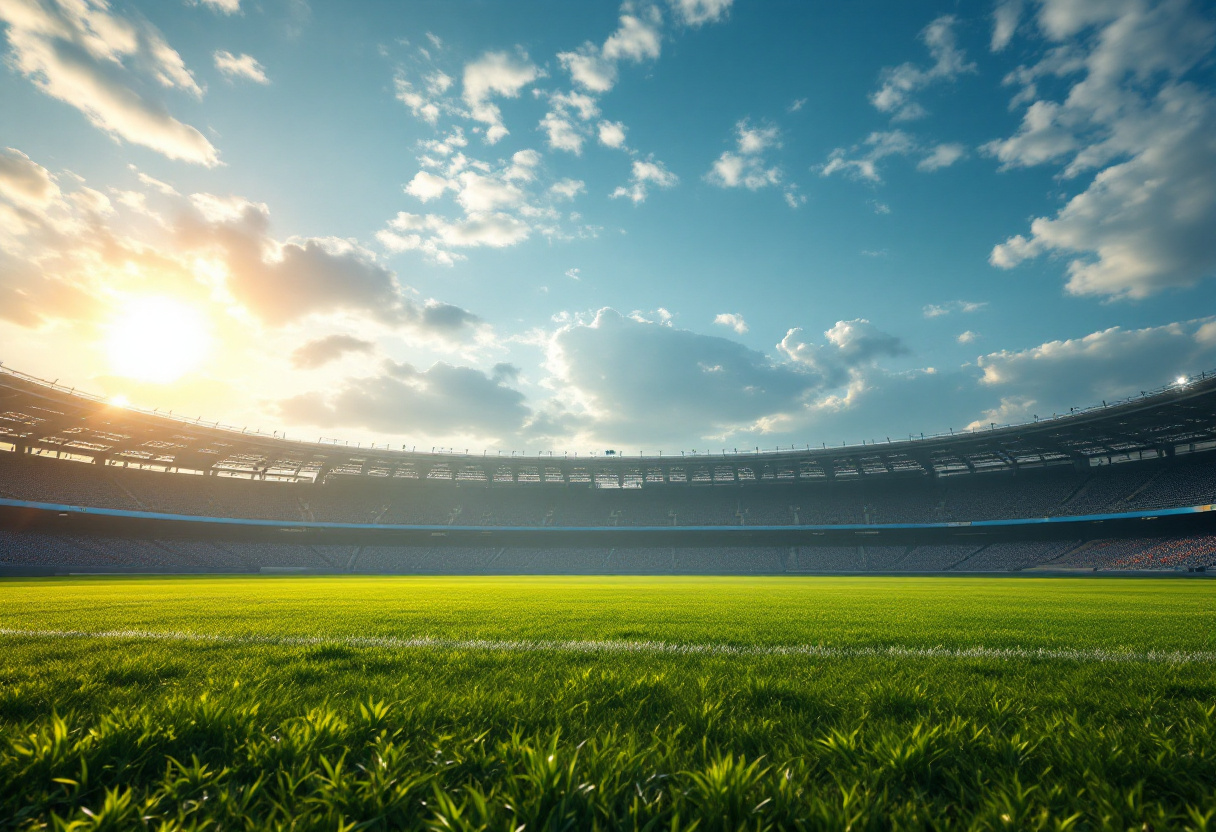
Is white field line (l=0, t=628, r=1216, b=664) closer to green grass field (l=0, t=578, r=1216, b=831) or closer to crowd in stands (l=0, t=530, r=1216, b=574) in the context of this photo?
green grass field (l=0, t=578, r=1216, b=831)

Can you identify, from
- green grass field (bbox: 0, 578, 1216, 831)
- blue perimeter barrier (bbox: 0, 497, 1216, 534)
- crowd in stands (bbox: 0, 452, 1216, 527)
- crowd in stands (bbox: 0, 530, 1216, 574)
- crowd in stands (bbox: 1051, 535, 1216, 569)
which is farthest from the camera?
crowd in stands (bbox: 0, 452, 1216, 527)

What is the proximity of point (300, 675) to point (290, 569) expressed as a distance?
171 feet

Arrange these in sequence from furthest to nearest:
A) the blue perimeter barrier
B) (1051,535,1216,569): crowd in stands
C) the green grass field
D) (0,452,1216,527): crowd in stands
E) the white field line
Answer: (0,452,1216,527): crowd in stands < the blue perimeter barrier < (1051,535,1216,569): crowd in stands < the white field line < the green grass field

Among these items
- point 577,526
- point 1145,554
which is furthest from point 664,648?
point 577,526

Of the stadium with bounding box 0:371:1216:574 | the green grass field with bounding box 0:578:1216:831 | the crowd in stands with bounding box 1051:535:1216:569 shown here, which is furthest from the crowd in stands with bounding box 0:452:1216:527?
the green grass field with bounding box 0:578:1216:831

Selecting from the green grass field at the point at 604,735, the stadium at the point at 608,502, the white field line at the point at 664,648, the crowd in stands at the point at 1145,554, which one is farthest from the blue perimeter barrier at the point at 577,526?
the green grass field at the point at 604,735

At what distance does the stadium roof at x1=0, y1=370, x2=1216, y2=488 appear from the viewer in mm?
37188

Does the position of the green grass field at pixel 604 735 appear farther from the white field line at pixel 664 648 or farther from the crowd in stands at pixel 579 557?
the crowd in stands at pixel 579 557

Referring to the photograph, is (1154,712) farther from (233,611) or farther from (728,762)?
(233,611)

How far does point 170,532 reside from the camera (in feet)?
151

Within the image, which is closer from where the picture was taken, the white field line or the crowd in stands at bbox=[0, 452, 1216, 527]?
the white field line

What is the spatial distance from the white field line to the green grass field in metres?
0.07

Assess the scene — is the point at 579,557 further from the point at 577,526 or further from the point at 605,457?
the point at 605,457

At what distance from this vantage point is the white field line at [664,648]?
4828 millimetres
